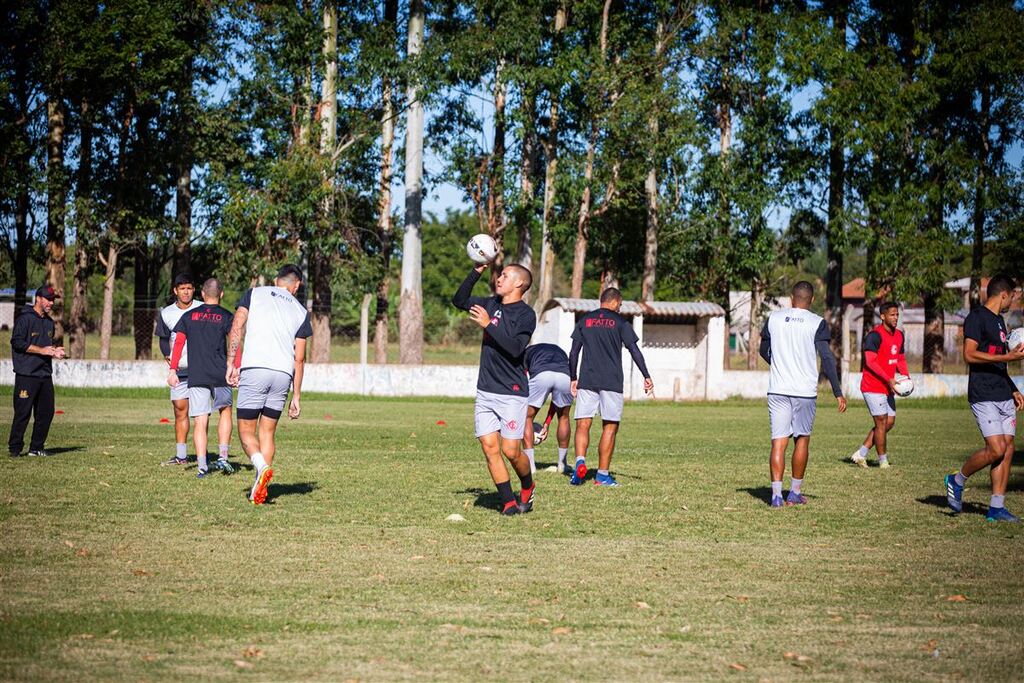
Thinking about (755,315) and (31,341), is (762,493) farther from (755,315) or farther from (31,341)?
(755,315)

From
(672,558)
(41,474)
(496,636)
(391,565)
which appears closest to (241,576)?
(391,565)

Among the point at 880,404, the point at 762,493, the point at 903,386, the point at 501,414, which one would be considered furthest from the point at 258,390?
the point at 880,404

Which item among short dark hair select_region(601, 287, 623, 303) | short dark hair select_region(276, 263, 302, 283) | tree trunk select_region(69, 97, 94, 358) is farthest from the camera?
tree trunk select_region(69, 97, 94, 358)

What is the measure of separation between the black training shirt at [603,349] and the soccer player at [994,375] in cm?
356

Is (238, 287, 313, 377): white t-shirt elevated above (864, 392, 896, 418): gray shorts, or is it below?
above

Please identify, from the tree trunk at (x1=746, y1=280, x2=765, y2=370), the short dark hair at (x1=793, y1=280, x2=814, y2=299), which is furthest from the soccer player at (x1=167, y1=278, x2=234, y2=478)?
the tree trunk at (x1=746, y1=280, x2=765, y2=370)

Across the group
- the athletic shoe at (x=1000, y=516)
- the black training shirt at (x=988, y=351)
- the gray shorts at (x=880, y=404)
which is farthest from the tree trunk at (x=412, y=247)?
the black training shirt at (x=988, y=351)

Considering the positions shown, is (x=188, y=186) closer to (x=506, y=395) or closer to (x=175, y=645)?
(x=506, y=395)

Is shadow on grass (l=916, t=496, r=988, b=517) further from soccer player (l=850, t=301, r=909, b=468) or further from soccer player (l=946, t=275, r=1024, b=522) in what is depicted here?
soccer player (l=850, t=301, r=909, b=468)

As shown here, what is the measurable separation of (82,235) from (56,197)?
139 centimetres

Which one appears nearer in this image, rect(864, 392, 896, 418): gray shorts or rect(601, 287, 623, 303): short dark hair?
rect(601, 287, 623, 303): short dark hair

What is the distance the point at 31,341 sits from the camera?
511 inches

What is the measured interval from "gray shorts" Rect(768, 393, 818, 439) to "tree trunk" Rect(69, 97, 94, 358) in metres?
28.9

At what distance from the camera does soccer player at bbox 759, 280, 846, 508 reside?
1020 cm
